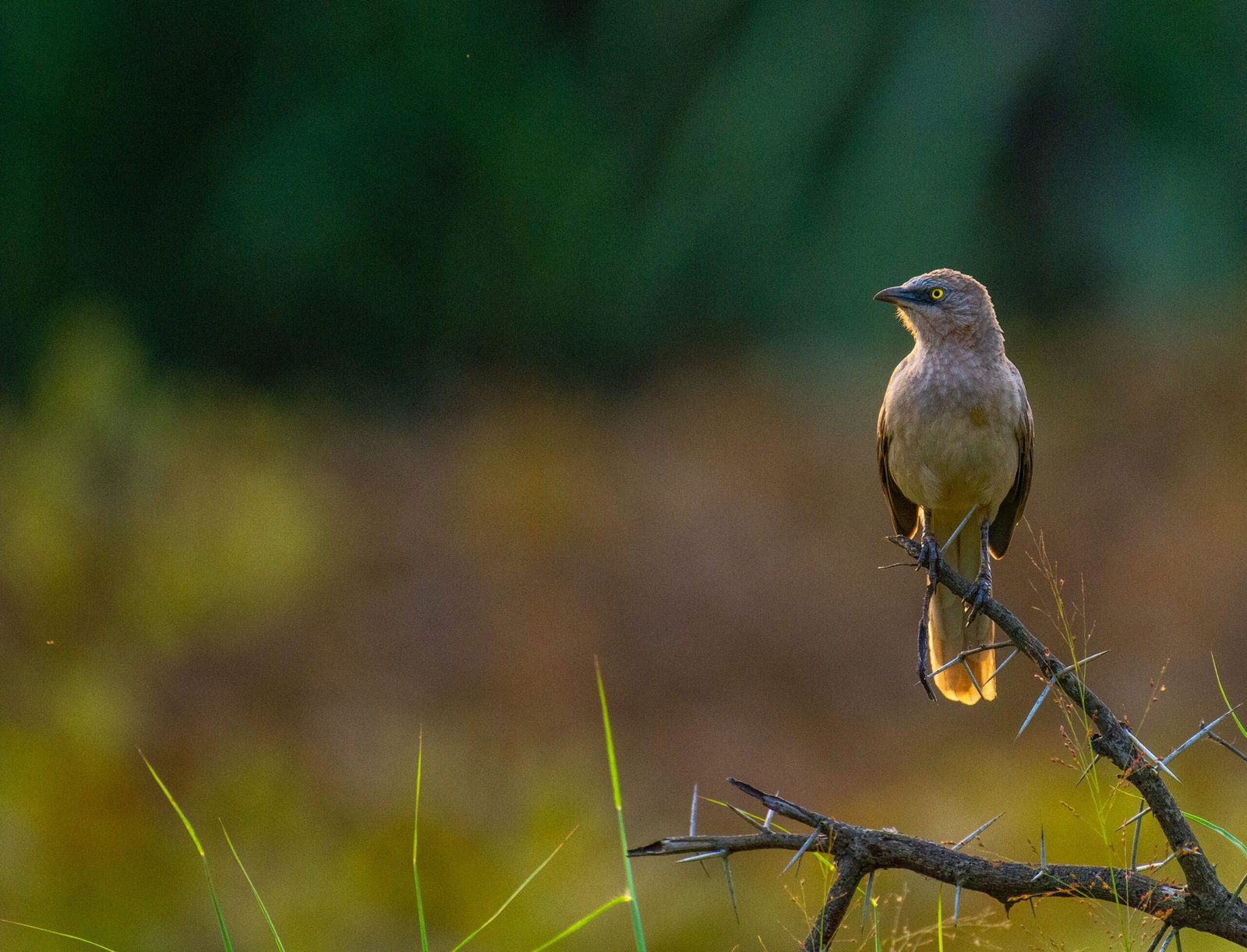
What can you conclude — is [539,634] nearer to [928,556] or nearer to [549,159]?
[549,159]

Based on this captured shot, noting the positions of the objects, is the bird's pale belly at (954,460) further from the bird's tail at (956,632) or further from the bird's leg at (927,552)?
the bird's tail at (956,632)

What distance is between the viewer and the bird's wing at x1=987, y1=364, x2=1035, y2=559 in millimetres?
4094

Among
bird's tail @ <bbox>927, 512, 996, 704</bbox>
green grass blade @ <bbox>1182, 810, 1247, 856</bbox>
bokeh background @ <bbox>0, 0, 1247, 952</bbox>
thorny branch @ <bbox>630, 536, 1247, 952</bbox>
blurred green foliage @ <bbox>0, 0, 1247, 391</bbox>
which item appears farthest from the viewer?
blurred green foliage @ <bbox>0, 0, 1247, 391</bbox>

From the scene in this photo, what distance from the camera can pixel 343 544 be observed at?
11.6 meters

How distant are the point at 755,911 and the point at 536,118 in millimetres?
7244

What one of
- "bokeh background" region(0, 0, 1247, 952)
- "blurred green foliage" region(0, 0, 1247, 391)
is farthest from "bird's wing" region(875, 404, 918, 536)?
"blurred green foliage" region(0, 0, 1247, 391)

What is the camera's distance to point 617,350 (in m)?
Answer: 13.0

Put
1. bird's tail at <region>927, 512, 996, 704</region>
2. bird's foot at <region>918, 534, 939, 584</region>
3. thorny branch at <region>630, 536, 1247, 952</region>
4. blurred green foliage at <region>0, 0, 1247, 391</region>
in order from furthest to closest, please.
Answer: blurred green foliage at <region>0, 0, 1247, 391</region>
bird's tail at <region>927, 512, 996, 704</region>
bird's foot at <region>918, 534, 939, 584</region>
thorny branch at <region>630, 536, 1247, 952</region>

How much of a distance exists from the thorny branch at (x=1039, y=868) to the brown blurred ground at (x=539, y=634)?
4.89 m

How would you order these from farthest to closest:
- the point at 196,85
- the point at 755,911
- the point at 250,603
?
the point at 196,85, the point at 250,603, the point at 755,911

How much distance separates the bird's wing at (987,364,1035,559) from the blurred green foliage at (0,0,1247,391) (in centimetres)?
740

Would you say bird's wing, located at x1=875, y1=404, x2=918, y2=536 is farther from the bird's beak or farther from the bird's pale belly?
the bird's beak

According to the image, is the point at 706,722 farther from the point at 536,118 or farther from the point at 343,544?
the point at 536,118

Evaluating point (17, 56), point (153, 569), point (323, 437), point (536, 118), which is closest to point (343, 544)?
point (323, 437)
